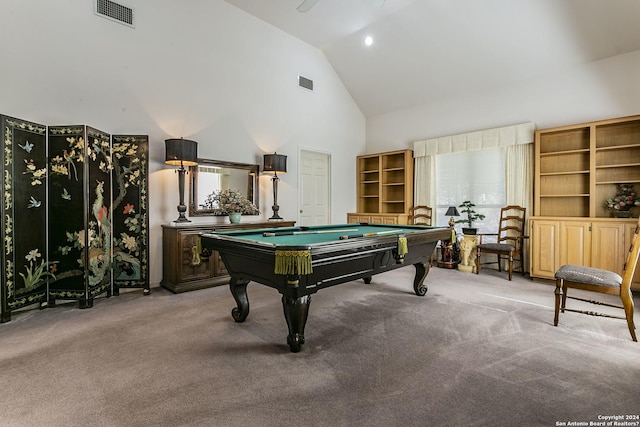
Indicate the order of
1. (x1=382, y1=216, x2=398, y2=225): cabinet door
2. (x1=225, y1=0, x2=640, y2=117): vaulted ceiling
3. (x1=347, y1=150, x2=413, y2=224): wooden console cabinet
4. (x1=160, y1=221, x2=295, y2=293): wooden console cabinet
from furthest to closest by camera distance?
(x1=347, y1=150, x2=413, y2=224): wooden console cabinet → (x1=382, y1=216, x2=398, y2=225): cabinet door → (x1=225, y1=0, x2=640, y2=117): vaulted ceiling → (x1=160, y1=221, x2=295, y2=293): wooden console cabinet

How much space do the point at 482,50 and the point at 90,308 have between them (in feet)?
21.0

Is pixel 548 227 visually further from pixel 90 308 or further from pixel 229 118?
pixel 90 308

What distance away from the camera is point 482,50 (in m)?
4.94

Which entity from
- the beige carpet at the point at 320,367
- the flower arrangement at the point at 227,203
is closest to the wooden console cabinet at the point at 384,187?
the flower arrangement at the point at 227,203

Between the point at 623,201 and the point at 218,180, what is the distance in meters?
5.62

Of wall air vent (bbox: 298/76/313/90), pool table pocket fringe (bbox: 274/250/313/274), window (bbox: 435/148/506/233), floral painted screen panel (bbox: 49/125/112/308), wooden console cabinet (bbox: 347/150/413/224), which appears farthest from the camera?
wooden console cabinet (bbox: 347/150/413/224)

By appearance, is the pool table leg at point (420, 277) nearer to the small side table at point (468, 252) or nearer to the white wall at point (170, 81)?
the small side table at point (468, 252)

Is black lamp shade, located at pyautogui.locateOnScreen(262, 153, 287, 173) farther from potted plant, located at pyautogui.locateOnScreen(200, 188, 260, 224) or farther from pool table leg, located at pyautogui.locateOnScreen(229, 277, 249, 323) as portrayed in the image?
pool table leg, located at pyautogui.locateOnScreen(229, 277, 249, 323)

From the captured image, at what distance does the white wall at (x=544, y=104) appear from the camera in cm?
427

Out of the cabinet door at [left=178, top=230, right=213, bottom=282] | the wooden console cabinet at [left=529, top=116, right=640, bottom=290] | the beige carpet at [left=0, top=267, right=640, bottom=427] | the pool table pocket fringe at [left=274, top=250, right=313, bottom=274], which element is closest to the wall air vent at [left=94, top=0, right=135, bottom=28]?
the cabinet door at [left=178, top=230, right=213, bottom=282]

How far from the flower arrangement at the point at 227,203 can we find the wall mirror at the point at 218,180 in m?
0.06

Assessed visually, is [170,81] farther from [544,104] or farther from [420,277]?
[544,104]

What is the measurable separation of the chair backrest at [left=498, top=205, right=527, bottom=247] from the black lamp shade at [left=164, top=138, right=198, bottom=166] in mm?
4898

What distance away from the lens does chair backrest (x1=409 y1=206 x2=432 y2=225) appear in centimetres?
612
